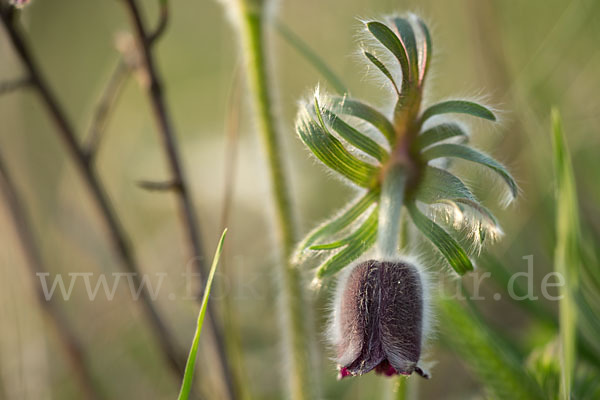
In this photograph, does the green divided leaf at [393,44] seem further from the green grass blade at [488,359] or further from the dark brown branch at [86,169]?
the dark brown branch at [86,169]

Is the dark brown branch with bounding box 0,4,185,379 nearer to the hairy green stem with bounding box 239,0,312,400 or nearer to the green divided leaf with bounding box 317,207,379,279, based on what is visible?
the hairy green stem with bounding box 239,0,312,400

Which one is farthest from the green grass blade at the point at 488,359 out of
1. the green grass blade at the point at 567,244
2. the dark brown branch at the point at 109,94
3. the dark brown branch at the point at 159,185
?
the dark brown branch at the point at 109,94

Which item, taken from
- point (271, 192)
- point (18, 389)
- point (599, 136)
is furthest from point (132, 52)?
point (599, 136)

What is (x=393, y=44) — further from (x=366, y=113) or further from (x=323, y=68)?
(x=323, y=68)

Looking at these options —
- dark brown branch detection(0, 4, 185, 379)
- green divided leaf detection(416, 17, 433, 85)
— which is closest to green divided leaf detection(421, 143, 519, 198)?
green divided leaf detection(416, 17, 433, 85)

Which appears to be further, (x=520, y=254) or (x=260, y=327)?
(x=260, y=327)

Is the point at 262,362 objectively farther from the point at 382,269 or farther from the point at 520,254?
the point at 382,269
